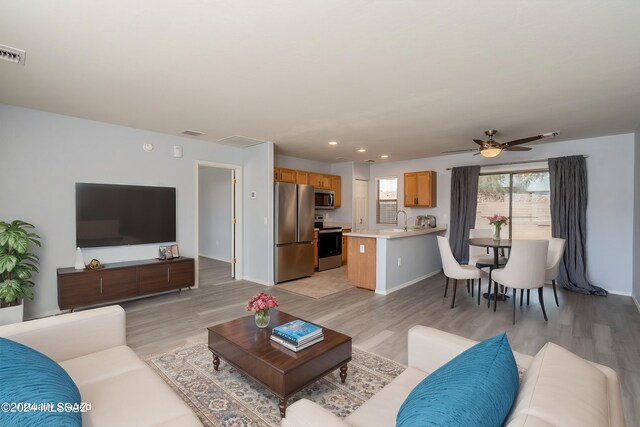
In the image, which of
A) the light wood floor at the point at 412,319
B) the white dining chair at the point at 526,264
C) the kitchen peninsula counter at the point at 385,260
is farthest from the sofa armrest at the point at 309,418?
the kitchen peninsula counter at the point at 385,260

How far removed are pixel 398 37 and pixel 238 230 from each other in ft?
15.2

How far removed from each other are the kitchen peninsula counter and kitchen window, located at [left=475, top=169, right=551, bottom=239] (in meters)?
1.57

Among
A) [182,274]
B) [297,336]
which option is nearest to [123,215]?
[182,274]

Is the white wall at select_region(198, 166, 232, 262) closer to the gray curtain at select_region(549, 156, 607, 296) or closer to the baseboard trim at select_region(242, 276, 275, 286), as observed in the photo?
the baseboard trim at select_region(242, 276, 275, 286)

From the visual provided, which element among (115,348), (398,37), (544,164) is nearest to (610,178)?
(544,164)

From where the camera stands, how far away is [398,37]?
209 centimetres

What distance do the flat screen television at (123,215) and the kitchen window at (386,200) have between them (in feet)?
16.4

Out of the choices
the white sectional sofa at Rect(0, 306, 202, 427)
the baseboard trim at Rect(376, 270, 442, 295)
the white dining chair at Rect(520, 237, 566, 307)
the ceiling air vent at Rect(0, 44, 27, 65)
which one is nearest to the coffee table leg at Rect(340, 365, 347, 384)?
the white sectional sofa at Rect(0, 306, 202, 427)

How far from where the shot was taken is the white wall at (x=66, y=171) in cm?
360

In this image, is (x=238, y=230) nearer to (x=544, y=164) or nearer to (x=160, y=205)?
(x=160, y=205)

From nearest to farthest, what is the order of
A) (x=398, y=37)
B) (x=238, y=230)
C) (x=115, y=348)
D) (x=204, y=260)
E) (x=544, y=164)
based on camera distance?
(x=115, y=348) < (x=398, y=37) < (x=544, y=164) < (x=238, y=230) < (x=204, y=260)

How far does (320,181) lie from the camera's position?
23.9ft

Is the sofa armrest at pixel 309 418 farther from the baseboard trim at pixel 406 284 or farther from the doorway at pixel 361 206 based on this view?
the doorway at pixel 361 206

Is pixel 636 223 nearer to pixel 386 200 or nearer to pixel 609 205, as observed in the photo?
pixel 609 205
